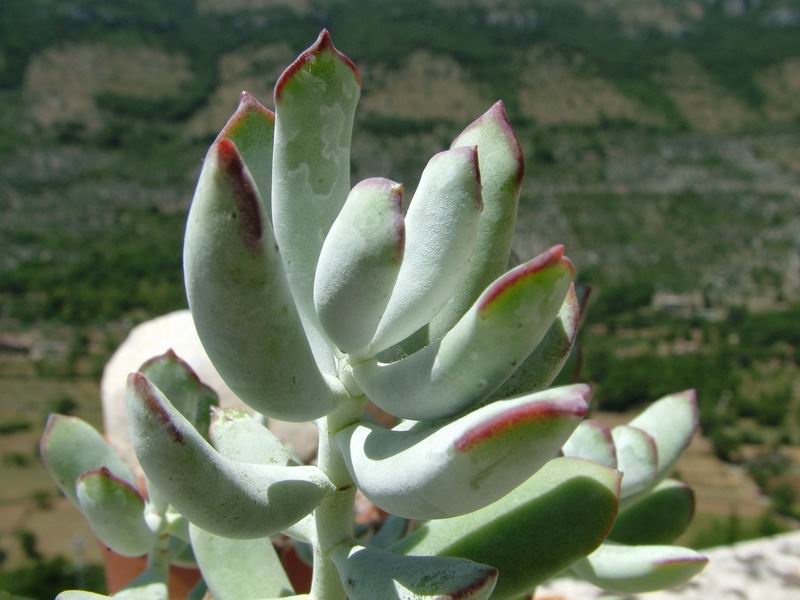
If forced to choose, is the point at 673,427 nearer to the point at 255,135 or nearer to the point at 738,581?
the point at 255,135

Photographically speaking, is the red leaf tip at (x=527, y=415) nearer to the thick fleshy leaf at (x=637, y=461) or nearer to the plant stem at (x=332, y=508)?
the plant stem at (x=332, y=508)

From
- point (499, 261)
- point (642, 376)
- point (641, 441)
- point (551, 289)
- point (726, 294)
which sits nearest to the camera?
point (551, 289)

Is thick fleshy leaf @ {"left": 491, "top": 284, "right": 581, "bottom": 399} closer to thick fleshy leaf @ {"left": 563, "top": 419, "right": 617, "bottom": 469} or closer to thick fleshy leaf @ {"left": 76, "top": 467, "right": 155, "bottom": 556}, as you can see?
thick fleshy leaf @ {"left": 563, "top": 419, "right": 617, "bottom": 469}

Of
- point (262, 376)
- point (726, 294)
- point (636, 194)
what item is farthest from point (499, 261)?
point (636, 194)

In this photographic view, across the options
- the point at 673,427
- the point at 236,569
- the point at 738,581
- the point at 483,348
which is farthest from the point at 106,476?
the point at 738,581

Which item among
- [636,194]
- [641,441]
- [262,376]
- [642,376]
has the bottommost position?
[642,376]

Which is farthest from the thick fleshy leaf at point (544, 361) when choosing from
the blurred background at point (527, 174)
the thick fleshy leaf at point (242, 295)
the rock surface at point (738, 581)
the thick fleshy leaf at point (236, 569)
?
the blurred background at point (527, 174)

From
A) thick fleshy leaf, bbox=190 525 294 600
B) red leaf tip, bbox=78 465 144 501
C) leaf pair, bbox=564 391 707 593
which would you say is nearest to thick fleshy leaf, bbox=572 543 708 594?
leaf pair, bbox=564 391 707 593

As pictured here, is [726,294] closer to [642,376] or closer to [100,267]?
[642,376]
